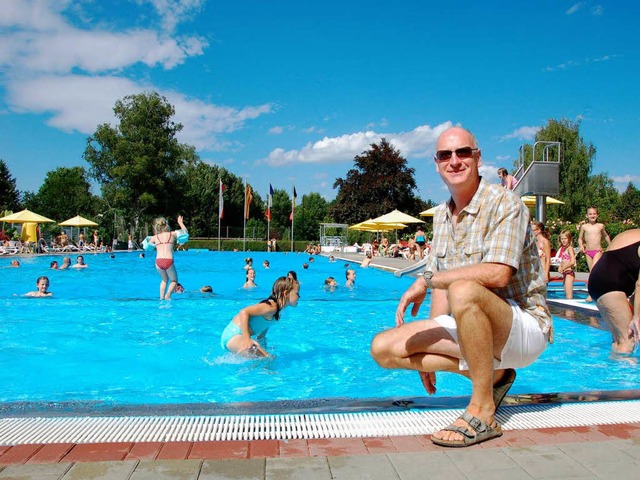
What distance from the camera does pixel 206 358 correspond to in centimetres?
617

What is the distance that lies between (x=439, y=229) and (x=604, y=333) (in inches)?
181

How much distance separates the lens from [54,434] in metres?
2.64

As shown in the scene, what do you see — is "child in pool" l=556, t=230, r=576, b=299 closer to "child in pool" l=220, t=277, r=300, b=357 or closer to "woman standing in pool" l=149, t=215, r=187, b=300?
"child in pool" l=220, t=277, r=300, b=357

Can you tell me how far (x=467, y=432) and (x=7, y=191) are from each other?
60.0 metres

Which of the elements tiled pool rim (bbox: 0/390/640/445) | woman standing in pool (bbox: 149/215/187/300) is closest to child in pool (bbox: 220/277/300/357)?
tiled pool rim (bbox: 0/390/640/445)

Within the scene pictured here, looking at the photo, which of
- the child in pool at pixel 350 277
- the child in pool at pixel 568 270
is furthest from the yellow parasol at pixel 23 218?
the child in pool at pixel 568 270

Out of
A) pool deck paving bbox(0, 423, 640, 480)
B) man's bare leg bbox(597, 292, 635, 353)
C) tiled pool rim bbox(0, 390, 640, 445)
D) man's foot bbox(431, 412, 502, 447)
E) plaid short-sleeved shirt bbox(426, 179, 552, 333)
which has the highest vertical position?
plaid short-sleeved shirt bbox(426, 179, 552, 333)

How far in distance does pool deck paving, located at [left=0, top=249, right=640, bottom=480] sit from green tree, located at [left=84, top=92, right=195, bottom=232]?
3957 cm

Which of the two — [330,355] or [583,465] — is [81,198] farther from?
[583,465]

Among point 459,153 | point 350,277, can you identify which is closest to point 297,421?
point 459,153

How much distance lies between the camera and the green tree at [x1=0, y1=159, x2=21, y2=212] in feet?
169

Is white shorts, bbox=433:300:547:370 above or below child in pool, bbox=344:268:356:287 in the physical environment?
above

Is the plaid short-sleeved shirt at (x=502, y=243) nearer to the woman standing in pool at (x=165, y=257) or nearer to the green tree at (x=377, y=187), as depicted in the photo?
the woman standing in pool at (x=165, y=257)

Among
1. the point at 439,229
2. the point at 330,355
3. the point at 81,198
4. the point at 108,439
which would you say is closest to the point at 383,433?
the point at 439,229
